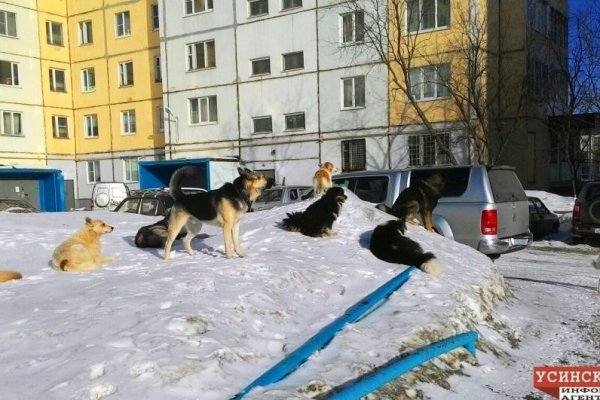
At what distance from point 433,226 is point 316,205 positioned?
2658 millimetres

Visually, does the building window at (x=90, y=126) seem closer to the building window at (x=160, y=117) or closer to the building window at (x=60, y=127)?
the building window at (x=60, y=127)

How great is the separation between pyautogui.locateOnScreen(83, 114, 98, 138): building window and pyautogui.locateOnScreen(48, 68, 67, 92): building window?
111 inches

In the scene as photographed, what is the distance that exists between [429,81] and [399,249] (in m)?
19.5

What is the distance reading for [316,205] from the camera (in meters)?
7.89

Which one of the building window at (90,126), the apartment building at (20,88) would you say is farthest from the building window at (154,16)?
the apartment building at (20,88)

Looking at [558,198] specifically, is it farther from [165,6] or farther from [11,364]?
[165,6]

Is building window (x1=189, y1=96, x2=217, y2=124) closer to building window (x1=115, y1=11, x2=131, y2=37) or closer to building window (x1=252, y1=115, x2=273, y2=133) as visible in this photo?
building window (x1=252, y1=115, x2=273, y2=133)

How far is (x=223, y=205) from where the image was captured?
6.23 metres

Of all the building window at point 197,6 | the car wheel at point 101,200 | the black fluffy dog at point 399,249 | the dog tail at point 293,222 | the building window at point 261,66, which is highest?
the building window at point 197,6

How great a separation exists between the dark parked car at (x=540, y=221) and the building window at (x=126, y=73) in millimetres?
27992

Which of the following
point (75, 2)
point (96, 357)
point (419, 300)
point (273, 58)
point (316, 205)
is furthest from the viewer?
point (75, 2)

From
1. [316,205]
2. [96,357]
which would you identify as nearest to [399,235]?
[316,205]

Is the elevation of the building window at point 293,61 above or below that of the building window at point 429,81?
above

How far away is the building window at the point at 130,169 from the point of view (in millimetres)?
34344
